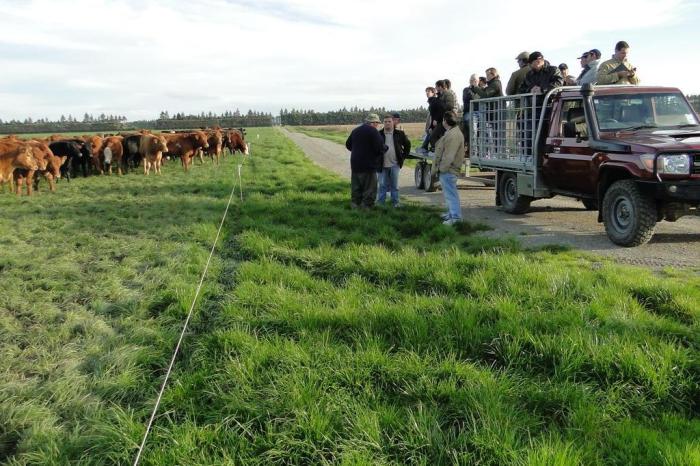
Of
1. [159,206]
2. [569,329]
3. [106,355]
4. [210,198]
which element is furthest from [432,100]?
[106,355]

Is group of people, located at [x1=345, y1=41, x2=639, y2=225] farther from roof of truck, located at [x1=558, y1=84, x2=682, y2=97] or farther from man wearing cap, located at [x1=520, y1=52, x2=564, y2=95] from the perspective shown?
roof of truck, located at [x1=558, y1=84, x2=682, y2=97]

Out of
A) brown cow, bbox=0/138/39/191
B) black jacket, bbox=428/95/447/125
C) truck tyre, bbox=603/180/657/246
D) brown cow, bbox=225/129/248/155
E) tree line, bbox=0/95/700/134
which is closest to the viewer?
truck tyre, bbox=603/180/657/246

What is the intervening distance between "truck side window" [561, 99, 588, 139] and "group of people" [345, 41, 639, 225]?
61 cm

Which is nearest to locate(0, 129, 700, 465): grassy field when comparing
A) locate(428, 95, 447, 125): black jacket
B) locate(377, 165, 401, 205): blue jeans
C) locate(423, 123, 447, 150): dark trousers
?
locate(377, 165, 401, 205): blue jeans

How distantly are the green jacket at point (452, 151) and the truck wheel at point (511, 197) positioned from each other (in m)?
1.58

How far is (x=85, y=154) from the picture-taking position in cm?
→ 1812

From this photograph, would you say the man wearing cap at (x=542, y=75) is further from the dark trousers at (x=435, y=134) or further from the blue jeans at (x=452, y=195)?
the dark trousers at (x=435, y=134)

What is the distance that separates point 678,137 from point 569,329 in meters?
4.46

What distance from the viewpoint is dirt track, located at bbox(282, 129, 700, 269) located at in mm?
6508

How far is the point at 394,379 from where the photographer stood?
3449 millimetres

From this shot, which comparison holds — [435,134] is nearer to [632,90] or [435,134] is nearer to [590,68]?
[590,68]

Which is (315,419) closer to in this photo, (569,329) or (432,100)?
(569,329)

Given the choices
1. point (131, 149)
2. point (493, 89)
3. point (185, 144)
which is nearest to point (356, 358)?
point (493, 89)

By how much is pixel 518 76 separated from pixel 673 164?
15.1 feet
